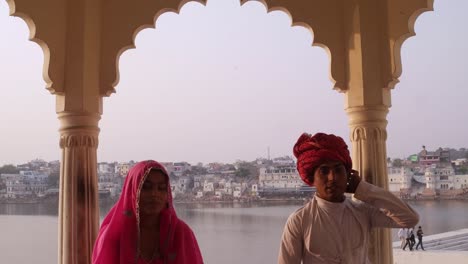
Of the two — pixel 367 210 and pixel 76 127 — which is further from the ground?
pixel 76 127

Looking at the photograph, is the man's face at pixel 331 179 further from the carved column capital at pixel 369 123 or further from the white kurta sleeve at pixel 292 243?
the carved column capital at pixel 369 123

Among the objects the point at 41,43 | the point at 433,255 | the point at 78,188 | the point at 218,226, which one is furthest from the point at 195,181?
the point at 218,226

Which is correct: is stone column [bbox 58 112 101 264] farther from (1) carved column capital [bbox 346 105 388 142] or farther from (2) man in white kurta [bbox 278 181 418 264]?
(1) carved column capital [bbox 346 105 388 142]

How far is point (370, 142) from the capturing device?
2.59 metres

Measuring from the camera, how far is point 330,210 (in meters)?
1.71

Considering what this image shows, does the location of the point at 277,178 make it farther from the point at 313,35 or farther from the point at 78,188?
the point at 78,188

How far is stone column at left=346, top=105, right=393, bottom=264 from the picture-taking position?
257 centimetres

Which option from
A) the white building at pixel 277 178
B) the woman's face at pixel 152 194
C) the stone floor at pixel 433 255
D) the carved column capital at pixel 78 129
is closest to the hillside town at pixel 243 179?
the white building at pixel 277 178

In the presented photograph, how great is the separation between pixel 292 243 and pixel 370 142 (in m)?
1.10

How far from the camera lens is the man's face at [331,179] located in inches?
66.4

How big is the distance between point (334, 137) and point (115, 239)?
0.85 m

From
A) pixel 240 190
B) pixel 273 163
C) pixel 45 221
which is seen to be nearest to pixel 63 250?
pixel 45 221

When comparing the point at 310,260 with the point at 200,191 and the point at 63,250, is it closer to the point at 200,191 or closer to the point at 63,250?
the point at 63,250

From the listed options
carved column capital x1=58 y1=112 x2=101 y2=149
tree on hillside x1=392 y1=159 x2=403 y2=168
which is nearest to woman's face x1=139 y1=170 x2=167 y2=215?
carved column capital x1=58 y1=112 x2=101 y2=149
